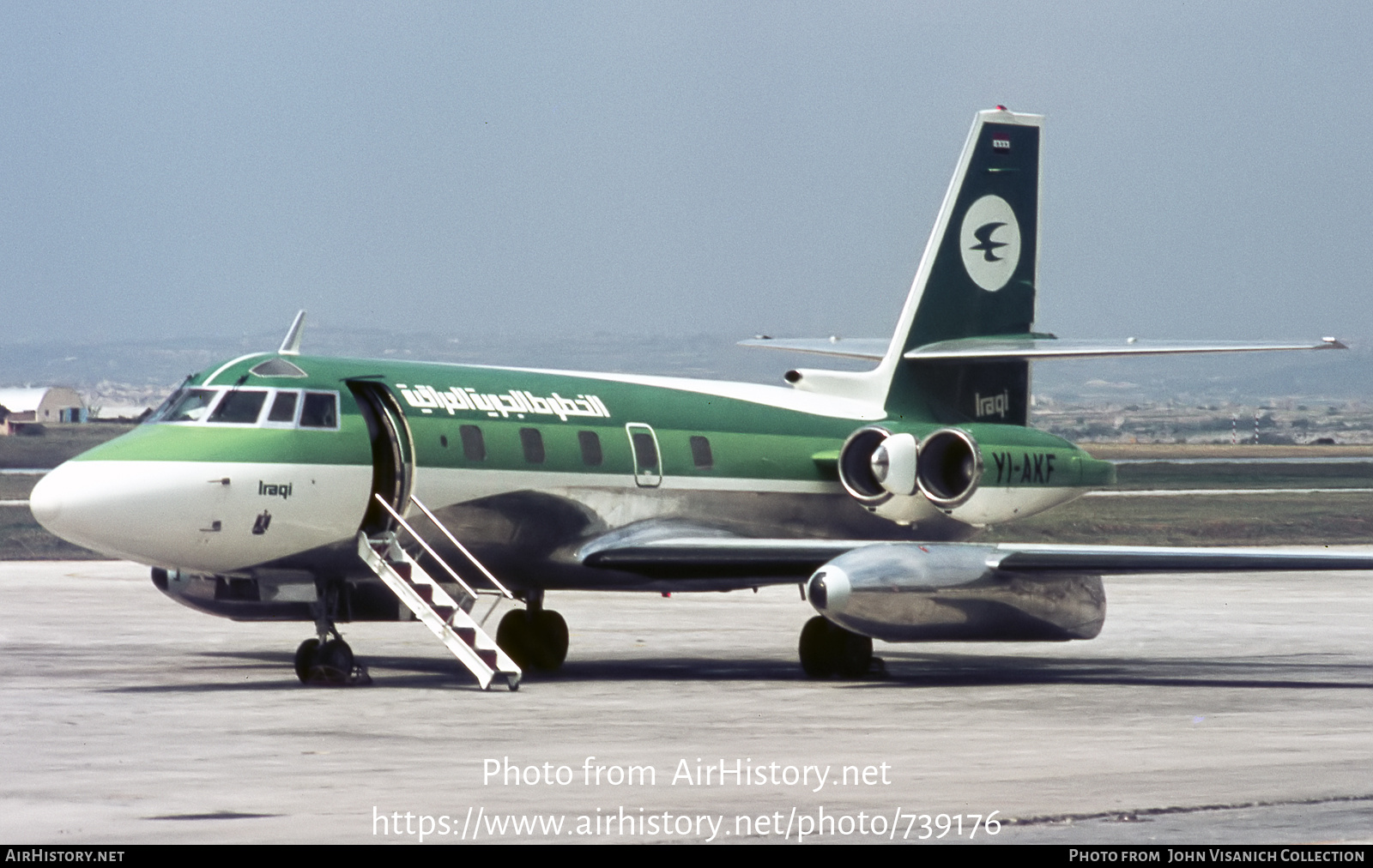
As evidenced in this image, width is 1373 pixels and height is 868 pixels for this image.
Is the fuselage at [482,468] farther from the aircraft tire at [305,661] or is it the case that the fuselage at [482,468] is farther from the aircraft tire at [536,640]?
the aircraft tire at [536,640]

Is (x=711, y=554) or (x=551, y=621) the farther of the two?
(x=551, y=621)

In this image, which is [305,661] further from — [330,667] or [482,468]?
[482,468]

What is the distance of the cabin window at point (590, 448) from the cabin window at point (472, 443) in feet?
4.35

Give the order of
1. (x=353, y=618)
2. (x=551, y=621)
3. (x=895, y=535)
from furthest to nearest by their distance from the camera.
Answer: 1. (x=895, y=535)
2. (x=551, y=621)
3. (x=353, y=618)

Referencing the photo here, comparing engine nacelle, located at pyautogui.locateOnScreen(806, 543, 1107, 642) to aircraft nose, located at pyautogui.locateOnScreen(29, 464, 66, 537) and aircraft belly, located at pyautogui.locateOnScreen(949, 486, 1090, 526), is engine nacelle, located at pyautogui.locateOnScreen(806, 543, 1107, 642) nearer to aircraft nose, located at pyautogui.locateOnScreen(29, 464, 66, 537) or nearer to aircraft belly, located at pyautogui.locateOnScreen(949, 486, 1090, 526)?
aircraft belly, located at pyautogui.locateOnScreen(949, 486, 1090, 526)

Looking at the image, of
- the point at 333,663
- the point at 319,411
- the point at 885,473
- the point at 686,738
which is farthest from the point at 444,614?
the point at 885,473

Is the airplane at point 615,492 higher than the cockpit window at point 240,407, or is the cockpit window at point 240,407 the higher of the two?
the cockpit window at point 240,407

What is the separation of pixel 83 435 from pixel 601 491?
8335cm

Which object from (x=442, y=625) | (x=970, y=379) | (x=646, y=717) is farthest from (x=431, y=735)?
(x=970, y=379)

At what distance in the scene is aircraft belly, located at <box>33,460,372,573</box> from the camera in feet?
60.3

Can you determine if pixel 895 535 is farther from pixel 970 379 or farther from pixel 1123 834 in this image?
pixel 1123 834

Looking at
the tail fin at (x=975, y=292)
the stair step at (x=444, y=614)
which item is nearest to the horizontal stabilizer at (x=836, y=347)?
the tail fin at (x=975, y=292)

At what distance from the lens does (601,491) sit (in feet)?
72.0

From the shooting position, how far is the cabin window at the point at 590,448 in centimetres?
2183
